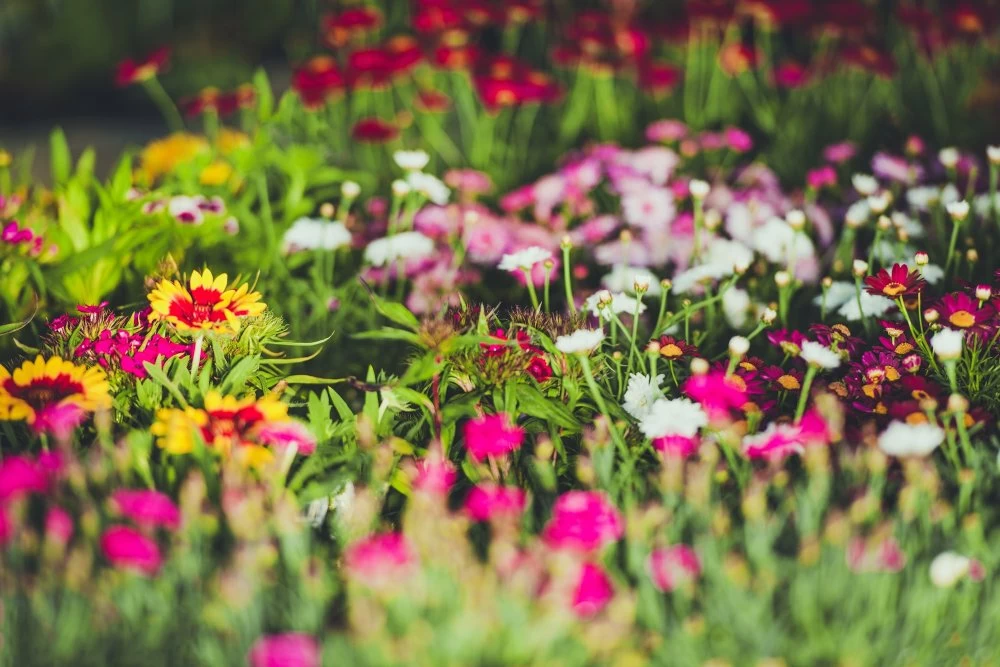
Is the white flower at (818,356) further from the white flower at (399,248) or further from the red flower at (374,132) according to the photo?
the red flower at (374,132)

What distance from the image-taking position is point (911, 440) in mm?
1435

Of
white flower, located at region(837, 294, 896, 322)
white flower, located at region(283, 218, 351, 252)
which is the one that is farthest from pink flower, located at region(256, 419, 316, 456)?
white flower, located at region(837, 294, 896, 322)

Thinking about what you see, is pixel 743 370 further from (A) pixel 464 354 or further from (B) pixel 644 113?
(B) pixel 644 113

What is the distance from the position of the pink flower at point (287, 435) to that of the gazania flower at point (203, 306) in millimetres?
231

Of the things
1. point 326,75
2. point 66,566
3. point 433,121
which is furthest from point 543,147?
point 66,566

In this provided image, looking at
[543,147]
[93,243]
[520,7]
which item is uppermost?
[520,7]

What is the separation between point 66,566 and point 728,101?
2.85 m

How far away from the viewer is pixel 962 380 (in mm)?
1779

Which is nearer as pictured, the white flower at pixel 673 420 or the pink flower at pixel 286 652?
the pink flower at pixel 286 652

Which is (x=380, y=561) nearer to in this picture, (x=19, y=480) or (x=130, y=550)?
(x=130, y=550)

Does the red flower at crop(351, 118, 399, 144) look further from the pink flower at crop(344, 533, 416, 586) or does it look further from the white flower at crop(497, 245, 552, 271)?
the pink flower at crop(344, 533, 416, 586)

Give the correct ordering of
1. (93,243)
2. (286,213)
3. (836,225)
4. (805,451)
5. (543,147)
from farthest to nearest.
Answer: (543,147)
(836,225)
(286,213)
(93,243)
(805,451)

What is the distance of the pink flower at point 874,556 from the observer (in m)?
1.24

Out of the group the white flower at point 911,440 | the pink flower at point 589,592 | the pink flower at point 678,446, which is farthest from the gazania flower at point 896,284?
the pink flower at point 589,592
